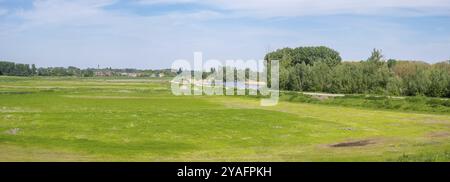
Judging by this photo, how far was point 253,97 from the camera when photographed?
82.1 m

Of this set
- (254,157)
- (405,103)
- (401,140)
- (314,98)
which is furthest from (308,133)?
(314,98)

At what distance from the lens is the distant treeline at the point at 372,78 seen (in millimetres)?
70438

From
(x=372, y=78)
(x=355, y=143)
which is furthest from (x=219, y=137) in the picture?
(x=372, y=78)

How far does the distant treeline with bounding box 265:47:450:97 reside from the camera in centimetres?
7044

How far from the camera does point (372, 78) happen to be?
279 ft

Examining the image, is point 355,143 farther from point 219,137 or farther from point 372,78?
point 372,78

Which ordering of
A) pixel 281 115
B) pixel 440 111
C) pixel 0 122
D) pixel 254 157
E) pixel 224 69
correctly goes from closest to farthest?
pixel 254 157 < pixel 0 122 < pixel 281 115 < pixel 440 111 < pixel 224 69

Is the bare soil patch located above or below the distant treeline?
below

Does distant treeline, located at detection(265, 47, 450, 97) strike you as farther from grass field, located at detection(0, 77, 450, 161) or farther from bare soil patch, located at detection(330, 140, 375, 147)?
bare soil patch, located at detection(330, 140, 375, 147)

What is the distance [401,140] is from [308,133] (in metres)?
6.25

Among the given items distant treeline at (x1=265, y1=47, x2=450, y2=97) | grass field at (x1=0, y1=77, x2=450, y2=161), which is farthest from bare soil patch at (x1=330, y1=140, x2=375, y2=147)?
distant treeline at (x1=265, y1=47, x2=450, y2=97)

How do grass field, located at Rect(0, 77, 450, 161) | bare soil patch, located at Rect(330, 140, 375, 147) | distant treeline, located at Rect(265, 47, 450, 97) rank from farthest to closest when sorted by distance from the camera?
1. distant treeline, located at Rect(265, 47, 450, 97)
2. bare soil patch, located at Rect(330, 140, 375, 147)
3. grass field, located at Rect(0, 77, 450, 161)

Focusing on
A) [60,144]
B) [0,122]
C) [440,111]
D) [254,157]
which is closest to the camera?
[254,157]

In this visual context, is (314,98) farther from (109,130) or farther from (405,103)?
(109,130)
